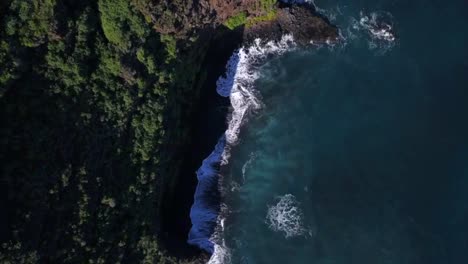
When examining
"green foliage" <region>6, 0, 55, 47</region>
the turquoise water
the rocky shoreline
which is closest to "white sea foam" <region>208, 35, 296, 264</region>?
the rocky shoreline

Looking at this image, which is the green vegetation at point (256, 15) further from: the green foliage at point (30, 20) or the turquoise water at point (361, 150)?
the green foliage at point (30, 20)

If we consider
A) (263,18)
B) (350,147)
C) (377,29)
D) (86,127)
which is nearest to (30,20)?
(86,127)

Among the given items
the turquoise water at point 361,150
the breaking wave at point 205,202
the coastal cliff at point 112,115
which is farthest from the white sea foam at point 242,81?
the breaking wave at point 205,202

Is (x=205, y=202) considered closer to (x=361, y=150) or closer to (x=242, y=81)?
(x=242, y=81)

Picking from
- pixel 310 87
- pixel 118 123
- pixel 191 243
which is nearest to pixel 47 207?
pixel 118 123

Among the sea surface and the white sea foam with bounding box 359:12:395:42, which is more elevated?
the white sea foam with bounding box 359:12:395:42

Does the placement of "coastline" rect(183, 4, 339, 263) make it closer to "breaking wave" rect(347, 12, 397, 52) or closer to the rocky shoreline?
the rocky shoreline
